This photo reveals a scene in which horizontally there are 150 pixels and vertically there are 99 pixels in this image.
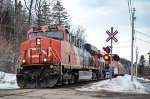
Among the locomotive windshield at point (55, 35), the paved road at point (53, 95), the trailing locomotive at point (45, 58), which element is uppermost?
the locomotive windshield at point (55, 35)

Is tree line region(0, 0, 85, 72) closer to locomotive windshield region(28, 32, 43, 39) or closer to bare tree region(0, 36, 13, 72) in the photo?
bare tree region(0, 36, 13, 72)

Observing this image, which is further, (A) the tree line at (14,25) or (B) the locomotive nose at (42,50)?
(A) the tree line at (14,25)

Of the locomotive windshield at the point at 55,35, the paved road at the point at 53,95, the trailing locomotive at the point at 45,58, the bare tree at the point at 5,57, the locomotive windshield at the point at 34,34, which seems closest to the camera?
the paved road at the point at 53,95

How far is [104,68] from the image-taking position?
4506 centimetres

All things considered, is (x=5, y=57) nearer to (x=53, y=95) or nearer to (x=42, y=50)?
(x=42, y=50)

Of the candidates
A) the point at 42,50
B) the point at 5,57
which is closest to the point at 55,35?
the point at 42,50

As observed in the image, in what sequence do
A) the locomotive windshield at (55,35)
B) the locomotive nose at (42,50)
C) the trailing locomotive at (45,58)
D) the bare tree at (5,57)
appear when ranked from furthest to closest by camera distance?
the bare tree at (5,57) → the locomotive windshield at (55,35) → the locomotive nose at (42,50) → the trailing locomotive at (45,58)

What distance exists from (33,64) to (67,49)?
2.76m

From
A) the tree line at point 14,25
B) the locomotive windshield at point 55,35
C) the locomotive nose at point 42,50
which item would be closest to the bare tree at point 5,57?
the tree line at point 14,25

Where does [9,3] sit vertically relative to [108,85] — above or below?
above

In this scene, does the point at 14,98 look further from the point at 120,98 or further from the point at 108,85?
the point at 108,85

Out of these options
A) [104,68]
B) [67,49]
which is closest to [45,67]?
[67,49]

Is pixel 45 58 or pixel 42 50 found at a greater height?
pixel 42 50

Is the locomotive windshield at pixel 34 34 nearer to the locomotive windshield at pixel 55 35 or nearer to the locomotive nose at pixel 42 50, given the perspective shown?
the locomotive windshield at pixel 55 35
